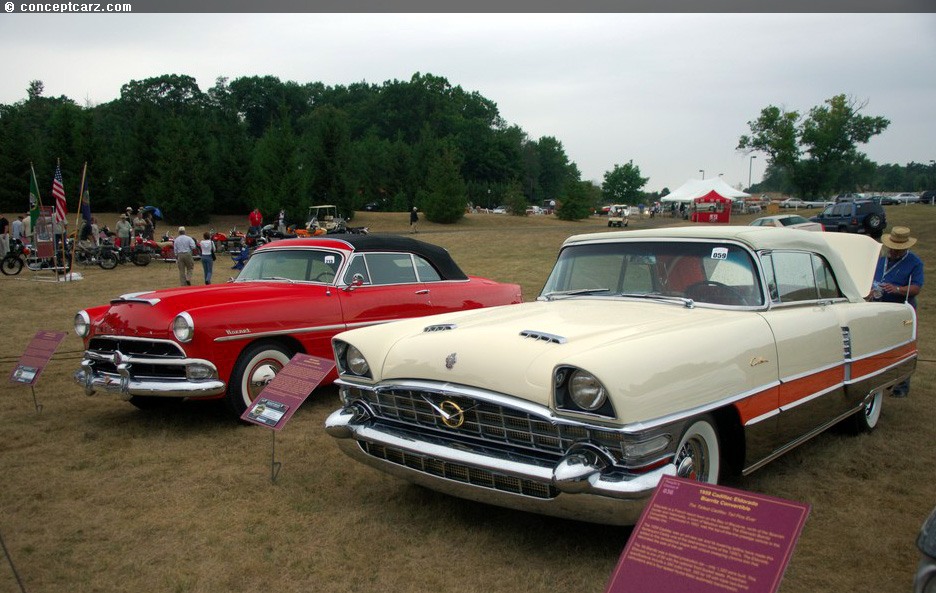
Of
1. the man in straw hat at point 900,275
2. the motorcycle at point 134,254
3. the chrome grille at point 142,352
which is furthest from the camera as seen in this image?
the motorcycle at point 134,254

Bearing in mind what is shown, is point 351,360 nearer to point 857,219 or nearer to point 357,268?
point 357,268

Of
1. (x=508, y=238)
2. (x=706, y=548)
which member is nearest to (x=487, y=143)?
(x=508, y=238)

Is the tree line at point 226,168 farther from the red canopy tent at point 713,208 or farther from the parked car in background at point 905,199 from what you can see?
the parked car in background at point 905,199

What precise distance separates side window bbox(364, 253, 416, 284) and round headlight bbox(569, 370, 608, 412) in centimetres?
425

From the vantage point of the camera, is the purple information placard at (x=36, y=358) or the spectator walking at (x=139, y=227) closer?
the purple information placard at (x=36, y=358)

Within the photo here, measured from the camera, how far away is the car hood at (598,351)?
3.27 m

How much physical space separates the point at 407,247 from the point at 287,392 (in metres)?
3.18

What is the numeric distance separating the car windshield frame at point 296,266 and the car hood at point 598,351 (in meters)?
2.68

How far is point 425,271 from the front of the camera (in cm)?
768

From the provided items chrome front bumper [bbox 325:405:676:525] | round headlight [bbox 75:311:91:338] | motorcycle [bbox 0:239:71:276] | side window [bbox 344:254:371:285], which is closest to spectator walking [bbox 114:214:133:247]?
motorcycle [bbox 0:239:71:276]

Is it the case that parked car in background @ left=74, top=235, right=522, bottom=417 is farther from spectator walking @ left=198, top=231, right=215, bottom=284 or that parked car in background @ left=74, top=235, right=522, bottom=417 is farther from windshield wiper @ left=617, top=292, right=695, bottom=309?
spectator walking @ left=198, top=231, right=215, bottom=284

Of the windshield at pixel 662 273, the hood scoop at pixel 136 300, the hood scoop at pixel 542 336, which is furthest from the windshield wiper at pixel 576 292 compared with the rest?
the hood scoop at pixel 136 300

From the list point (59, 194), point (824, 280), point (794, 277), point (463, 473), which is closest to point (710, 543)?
point (463, 473)

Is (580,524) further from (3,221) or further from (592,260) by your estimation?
(3,221)
